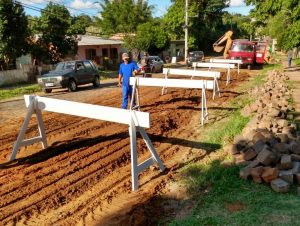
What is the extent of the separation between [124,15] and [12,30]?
34.1 metres

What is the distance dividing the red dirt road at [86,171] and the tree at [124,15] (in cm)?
4595

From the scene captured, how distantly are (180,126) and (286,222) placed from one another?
5.44 m

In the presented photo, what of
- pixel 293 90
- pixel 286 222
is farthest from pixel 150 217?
pixel 293 90

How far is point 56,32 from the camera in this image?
1166 inches

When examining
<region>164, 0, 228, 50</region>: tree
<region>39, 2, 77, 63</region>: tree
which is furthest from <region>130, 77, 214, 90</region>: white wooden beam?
<region>164, 0, 228, 50</region>: tree

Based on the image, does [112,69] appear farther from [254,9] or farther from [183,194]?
[183,194]

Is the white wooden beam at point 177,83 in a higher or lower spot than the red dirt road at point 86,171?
higher

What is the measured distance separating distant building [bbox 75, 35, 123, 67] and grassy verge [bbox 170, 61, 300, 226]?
3247 cm

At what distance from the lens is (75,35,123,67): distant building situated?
38.7m

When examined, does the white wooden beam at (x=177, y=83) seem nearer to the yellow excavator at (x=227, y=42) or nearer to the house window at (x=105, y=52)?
the yellow excavator at (x=227, y=42)

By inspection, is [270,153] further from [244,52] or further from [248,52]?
[244,52]

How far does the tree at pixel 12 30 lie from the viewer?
23188 mm

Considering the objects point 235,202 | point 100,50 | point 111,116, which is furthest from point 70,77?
point 100,50

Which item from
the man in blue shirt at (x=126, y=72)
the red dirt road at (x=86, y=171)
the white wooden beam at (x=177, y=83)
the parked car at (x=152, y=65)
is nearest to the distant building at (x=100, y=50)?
the parked car at (x=152, y=65)
